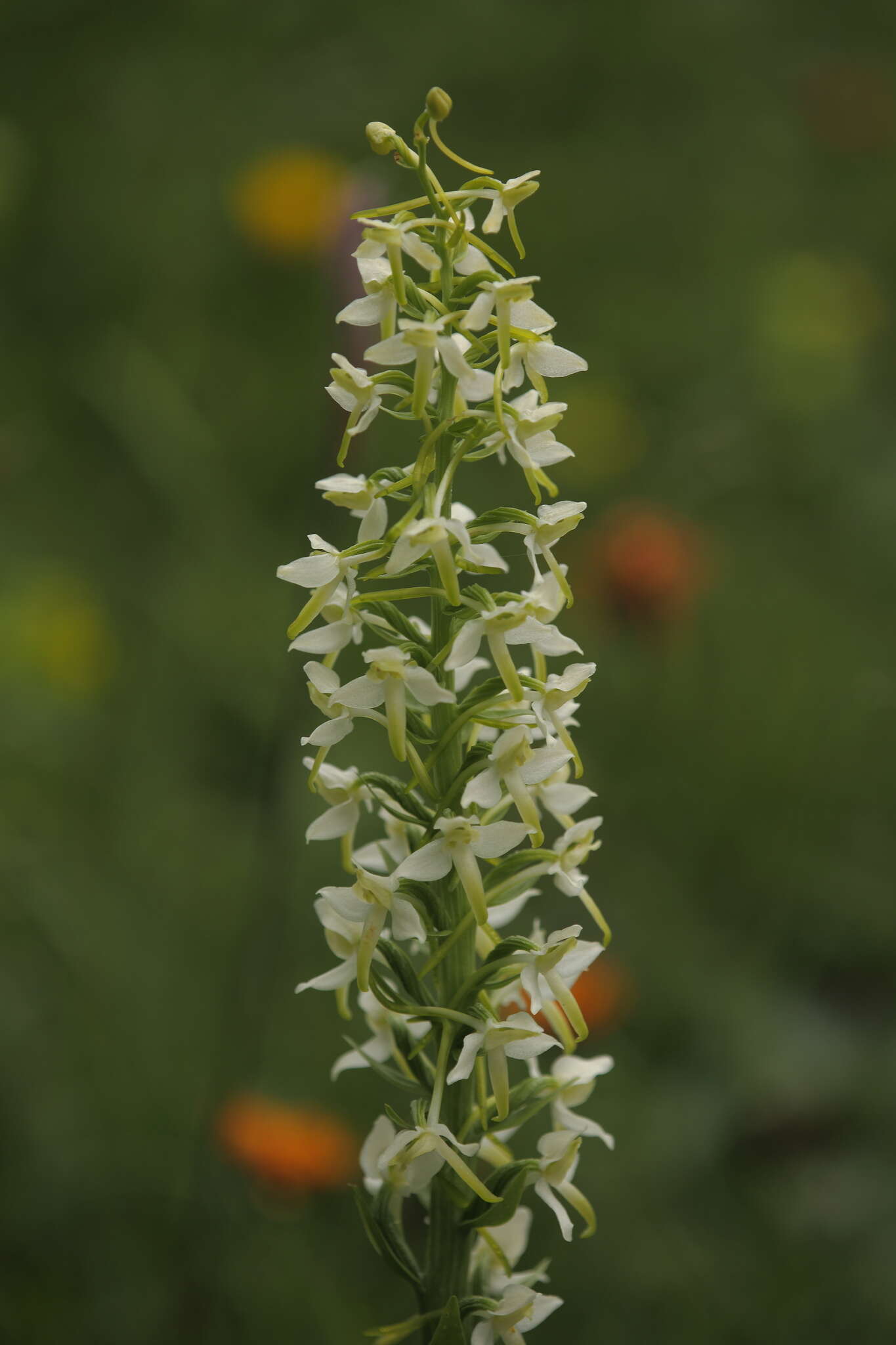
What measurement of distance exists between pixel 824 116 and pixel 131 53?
3.42 metres

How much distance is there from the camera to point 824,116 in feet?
18.7

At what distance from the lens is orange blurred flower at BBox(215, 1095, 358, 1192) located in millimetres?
2287

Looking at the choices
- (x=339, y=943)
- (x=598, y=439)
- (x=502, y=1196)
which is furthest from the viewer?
(x=598, y=439)

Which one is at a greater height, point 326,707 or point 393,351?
point 393,351

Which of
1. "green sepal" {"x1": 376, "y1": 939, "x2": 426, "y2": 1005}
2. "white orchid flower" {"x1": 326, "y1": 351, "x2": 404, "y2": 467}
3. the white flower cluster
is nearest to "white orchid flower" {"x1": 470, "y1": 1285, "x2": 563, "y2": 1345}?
the white flower cluster

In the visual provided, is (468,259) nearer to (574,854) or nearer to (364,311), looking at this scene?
(364,311)

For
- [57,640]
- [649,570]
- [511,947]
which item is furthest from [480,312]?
[57,640]

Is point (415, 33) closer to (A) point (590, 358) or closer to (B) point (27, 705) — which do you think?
(A) point (590, 358)

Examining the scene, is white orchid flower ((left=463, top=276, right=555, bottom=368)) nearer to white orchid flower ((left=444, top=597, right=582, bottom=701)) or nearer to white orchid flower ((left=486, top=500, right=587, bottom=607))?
white orchid flower ((left=486, top=500, right=587, bottom=607))

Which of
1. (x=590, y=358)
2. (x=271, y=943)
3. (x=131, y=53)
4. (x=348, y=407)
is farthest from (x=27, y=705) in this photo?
(x=131, y=53)

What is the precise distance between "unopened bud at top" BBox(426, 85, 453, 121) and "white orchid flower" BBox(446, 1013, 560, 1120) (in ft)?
3.54

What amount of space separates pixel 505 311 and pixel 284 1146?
159 cm

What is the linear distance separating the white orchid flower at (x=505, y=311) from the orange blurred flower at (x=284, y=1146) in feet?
4.95

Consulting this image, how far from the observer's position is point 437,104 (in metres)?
1.46
